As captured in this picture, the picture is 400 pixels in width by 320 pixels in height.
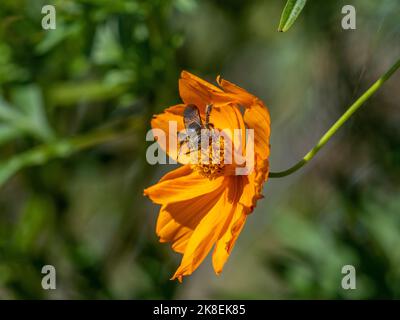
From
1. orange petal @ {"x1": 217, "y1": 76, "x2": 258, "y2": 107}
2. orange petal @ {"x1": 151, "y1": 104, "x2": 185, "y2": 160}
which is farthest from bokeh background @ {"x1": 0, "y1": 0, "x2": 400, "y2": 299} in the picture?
orange petal @ {"x1": 217, "y1": 76, "x2": 258, "y2": 107}

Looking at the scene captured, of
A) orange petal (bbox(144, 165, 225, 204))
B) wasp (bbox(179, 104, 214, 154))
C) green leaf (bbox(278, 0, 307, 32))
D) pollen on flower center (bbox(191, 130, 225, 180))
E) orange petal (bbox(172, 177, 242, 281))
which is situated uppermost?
green leaf (bbox(278, 0, 307, 32))

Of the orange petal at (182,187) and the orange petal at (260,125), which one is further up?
the orange petal at (260,125)

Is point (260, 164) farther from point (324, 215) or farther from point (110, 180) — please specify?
point (110, 180)

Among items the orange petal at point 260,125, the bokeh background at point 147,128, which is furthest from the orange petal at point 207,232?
the bokeh background at point 147,128

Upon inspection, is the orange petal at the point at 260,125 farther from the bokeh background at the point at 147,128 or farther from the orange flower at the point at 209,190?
the bokeh background at the point at 147,128

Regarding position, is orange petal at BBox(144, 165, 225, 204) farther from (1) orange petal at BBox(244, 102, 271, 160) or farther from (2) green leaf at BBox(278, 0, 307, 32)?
(2) green leaf at BBox(278, 0, 307, 32)

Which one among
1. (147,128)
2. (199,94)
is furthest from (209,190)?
(147,128)

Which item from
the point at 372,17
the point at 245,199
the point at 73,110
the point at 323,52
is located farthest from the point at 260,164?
the point at 73,110
